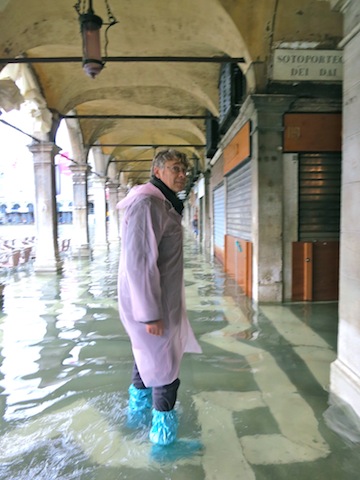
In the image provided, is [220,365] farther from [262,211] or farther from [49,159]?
[49,159]

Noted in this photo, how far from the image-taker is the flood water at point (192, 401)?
88.7 inches

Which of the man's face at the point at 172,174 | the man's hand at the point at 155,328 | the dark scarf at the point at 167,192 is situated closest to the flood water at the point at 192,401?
the man's hand at the point at 155,328

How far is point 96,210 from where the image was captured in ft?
64.5

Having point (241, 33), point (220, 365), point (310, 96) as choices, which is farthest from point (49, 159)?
point (220, 365)

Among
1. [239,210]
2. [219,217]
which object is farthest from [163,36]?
[219,217]

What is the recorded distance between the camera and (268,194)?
607 cm

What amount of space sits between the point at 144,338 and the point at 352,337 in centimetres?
153

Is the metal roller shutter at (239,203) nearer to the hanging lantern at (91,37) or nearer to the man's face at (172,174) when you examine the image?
the hanging lantern at (91,37)

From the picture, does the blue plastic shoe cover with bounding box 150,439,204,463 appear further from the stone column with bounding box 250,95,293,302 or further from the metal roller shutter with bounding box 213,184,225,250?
the metal roller shutter with bounding box 213,184,225,250

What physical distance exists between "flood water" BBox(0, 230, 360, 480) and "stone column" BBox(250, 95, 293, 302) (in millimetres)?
526

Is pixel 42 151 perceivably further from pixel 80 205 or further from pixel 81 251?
pixel 80 205

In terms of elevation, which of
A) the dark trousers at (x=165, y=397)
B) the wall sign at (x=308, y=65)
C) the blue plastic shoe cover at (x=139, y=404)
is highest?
the wall sign at (x=308, y=65)

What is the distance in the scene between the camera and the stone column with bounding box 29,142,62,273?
9.92m

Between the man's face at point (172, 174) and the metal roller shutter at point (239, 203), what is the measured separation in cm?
457
